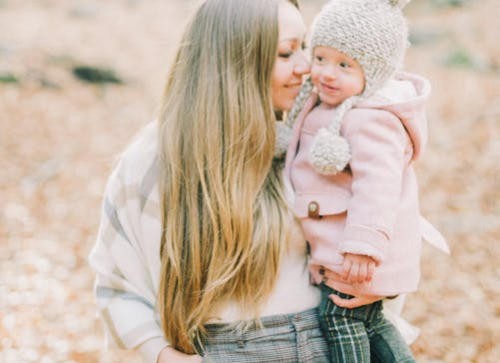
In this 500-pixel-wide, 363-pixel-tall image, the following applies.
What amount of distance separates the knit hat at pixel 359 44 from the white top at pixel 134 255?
31 cm

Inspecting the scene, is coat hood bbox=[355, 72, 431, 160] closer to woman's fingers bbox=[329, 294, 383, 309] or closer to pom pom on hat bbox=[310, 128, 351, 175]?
pom pom on hat bbox=[310, 128, 351, 175]

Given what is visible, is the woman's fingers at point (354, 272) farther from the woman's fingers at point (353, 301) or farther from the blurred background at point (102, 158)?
the blurred background at point (102, 158)

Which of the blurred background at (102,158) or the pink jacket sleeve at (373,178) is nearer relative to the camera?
the pink jacket sleeve at (373,178)

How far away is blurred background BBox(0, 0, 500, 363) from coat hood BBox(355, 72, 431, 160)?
36.7 inches

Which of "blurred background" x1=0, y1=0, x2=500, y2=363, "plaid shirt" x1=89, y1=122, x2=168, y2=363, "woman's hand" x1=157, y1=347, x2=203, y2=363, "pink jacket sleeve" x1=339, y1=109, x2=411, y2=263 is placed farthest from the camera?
"blurred background" x1=0, y1=0, x2=500, y2=363

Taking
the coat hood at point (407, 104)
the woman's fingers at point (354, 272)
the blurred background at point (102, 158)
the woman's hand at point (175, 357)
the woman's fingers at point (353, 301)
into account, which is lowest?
the blurred background at point (102, 158)

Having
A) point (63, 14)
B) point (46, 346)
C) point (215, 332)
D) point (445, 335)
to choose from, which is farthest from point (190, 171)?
point (63, 14)

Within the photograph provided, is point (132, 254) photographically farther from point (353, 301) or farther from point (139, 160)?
point (353, 301)

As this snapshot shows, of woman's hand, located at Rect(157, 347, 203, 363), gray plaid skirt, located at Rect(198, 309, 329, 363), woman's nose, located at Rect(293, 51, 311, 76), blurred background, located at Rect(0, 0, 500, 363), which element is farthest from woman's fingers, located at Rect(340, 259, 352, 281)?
blurred background, located at Rect(0, 0, 500, 363)

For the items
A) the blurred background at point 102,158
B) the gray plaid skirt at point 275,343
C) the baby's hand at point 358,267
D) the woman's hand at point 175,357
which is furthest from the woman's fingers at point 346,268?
the blurred background at point 102,158

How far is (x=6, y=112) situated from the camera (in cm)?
725

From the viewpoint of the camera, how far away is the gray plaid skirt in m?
2.07

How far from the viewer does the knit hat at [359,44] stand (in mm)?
1952

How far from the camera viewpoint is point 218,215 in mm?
2150
